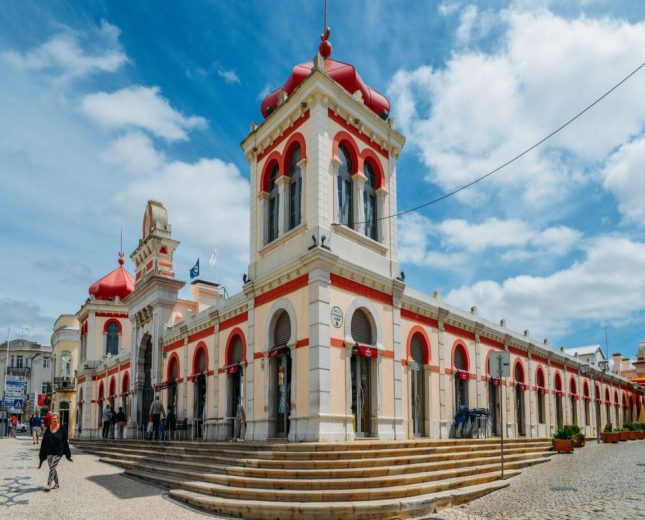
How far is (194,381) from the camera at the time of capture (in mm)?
20797

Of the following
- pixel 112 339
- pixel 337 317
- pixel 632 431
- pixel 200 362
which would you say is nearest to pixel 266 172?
pixel 337 317

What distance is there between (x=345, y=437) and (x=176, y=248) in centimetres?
1629

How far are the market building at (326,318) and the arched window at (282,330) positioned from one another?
0.05 meters

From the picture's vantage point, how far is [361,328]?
1498cm

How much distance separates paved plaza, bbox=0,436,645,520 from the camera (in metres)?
8.82

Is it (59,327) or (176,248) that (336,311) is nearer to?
(176,248)

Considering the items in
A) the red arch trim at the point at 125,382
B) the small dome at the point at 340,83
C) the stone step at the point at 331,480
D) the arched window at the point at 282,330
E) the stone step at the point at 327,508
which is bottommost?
the stone step at the point at 327,508

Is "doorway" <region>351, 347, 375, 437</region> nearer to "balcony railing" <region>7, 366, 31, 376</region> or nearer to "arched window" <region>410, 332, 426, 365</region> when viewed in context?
"arched window" <region>410, 332, 426, 365</region>

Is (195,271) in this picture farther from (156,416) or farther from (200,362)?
(156,416)

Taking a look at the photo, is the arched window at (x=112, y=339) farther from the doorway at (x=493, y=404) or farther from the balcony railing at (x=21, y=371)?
the balcony railing at (x=21, y=371)

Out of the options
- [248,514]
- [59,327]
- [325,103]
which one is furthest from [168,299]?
[59,327]

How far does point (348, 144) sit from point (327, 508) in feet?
33.8

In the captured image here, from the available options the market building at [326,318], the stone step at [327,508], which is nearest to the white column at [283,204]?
the market building at [326,318]

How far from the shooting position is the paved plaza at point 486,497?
28.9 feet
